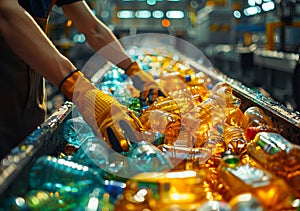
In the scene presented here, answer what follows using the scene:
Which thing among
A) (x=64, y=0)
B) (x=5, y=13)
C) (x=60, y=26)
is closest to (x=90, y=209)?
(x=5, y=13)

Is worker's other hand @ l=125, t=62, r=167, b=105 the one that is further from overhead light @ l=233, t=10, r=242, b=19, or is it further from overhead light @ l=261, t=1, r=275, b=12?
overhead light @ l=233, t=10, r=242, b=19

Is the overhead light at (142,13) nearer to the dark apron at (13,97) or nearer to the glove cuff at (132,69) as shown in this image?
the glove cuff at (132,69)

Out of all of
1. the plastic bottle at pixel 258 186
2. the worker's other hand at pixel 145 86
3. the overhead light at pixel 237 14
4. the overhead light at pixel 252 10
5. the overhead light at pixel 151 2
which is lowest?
the overhead light at pixel 151 2

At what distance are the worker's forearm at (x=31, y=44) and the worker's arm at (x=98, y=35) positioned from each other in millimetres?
1011

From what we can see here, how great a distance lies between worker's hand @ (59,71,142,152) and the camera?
56.7 inches

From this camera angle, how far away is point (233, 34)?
11.9 metres

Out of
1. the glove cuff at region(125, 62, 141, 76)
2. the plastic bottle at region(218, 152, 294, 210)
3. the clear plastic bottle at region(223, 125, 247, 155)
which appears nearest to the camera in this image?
the plastic bottle at region(218, 152, 294, 210)

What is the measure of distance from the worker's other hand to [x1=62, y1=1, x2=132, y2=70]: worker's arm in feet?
0.30

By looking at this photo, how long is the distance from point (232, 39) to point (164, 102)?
10248mm

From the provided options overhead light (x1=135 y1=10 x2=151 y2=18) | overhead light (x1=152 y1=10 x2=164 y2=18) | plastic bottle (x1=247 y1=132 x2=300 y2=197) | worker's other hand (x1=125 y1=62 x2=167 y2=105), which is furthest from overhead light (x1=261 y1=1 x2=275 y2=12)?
overhead light (x1=152 y1=10 x2=164 y2=18)

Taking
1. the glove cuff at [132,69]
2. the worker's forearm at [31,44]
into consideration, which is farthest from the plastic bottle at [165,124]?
the glove cuff at [132,69]

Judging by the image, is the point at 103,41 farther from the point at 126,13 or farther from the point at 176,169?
the point at 126,13

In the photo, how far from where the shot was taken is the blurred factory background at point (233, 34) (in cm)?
635

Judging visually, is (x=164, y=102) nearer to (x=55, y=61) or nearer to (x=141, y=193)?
(x=55, y=61)
